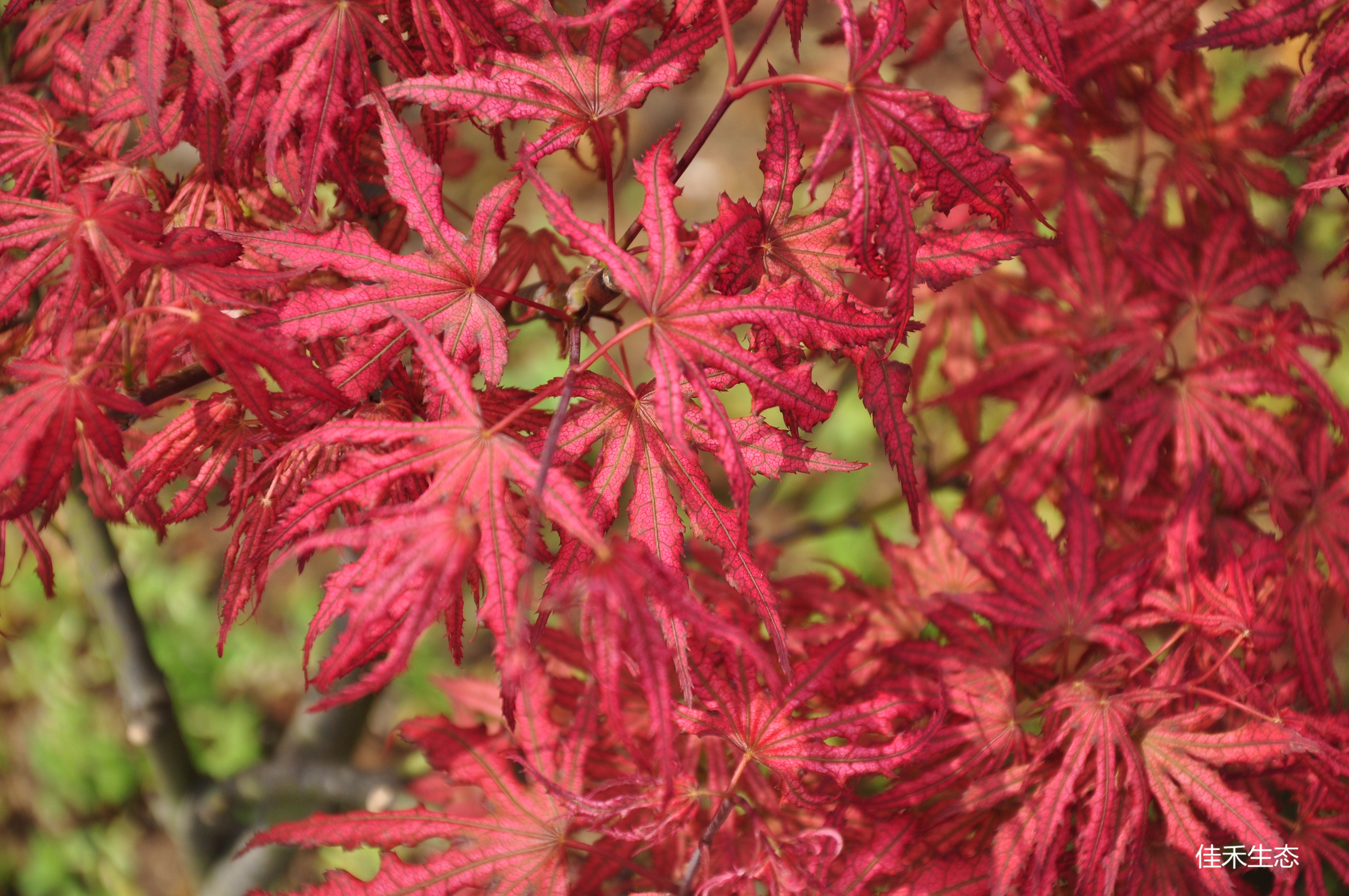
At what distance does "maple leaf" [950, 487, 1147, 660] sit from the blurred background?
134 centimetres

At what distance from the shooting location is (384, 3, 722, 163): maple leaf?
2.76ft

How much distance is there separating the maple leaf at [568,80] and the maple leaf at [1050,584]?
0.70 m

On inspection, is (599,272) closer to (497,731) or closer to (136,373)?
(136,373)

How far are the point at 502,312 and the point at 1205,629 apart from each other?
3.51 ft

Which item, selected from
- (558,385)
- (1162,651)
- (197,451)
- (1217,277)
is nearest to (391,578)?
(558,385)

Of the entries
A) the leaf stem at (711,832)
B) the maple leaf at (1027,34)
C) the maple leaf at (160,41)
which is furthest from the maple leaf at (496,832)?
the maple leaf at (1027,34)

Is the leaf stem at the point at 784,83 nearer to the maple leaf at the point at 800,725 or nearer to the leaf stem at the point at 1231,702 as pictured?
the maple leaf at the point at 800,725

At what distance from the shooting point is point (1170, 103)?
5.35ft

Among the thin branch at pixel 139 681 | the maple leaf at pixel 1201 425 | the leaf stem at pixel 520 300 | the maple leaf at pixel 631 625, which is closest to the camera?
the maple leaf at pixel 631 625

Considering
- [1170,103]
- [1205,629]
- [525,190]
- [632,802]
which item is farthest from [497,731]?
[525,190]

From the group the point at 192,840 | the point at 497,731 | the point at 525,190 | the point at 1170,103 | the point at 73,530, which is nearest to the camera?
the point at 497,731

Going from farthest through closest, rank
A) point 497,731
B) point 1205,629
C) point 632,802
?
point 497,731 < point 1205,629 < point 632,802

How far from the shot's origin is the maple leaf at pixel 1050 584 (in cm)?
112

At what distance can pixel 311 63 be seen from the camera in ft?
2.85
